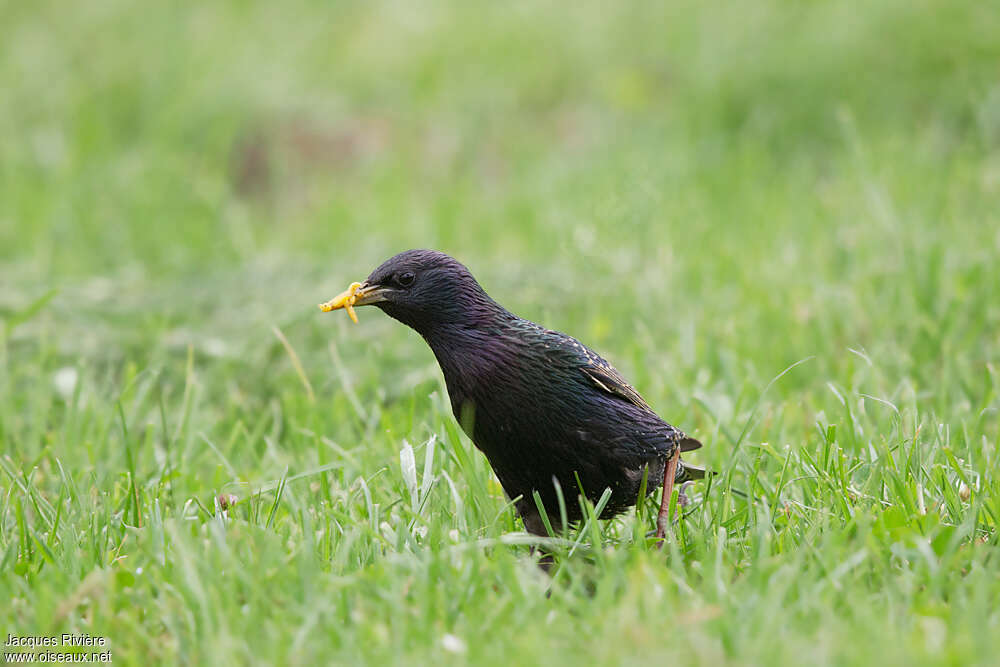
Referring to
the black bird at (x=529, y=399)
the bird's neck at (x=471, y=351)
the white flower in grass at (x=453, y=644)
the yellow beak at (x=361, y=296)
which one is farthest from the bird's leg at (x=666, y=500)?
the yellow beak at (x=361, y=296)

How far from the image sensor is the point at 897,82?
7.53m

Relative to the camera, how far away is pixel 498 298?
532 centimetres

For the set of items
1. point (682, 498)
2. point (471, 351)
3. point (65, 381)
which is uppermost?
point (471, 351)

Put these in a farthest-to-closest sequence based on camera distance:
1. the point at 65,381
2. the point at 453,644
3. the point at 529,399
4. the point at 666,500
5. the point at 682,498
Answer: the point at 65,381
the point at 682,498
the point at 666,500
the point at 529,399
the point at 453,644

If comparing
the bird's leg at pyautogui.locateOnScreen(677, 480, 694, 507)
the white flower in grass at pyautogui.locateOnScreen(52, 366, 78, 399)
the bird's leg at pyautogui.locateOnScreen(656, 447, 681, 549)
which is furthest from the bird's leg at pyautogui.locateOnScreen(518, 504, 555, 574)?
the white flower in grass at pyautogui.locateOnScreen(52, 366, 78, 399)

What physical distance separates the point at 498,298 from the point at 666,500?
2357 mm

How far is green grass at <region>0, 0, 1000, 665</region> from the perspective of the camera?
255 cm

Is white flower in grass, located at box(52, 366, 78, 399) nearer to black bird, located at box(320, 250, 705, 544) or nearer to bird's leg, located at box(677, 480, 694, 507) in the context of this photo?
black bird, located at box(320, 250, 705, 544)

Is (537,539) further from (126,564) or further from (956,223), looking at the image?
(956,223)

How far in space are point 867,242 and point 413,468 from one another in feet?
10.9

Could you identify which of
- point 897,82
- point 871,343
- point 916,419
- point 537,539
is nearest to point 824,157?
point 897,82

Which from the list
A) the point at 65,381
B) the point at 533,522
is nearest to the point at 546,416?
the point at 533,522

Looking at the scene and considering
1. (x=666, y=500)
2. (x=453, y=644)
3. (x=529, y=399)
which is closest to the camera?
(x=453, y=644)

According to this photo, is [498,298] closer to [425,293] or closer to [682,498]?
[682,498]
